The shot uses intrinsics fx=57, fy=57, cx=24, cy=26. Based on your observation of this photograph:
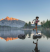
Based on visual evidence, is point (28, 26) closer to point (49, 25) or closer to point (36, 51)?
point (49, 25)

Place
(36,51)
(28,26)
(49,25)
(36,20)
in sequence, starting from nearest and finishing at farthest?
(36,51) → (36,20) → (49,25) → (28,26)

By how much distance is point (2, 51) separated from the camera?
5.59m

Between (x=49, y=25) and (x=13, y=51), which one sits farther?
(x=49, y=25)

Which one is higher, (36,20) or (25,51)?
(36,20)

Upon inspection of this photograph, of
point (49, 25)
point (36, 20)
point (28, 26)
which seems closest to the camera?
point (36, 20)

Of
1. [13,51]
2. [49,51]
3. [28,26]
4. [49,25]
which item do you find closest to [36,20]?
[49,51]

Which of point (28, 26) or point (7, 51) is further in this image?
point (28, 26)

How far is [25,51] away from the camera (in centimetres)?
551

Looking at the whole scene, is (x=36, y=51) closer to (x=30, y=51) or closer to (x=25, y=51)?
(x=30, y=51)

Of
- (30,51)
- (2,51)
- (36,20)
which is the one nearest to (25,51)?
(30,51)

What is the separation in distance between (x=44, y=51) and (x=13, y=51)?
9.82ft

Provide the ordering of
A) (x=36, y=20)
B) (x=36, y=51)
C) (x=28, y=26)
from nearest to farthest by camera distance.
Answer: (x=36, y=51), (x=36, y=20), (x=28, y=26)

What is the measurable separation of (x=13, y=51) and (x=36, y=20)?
352 inches

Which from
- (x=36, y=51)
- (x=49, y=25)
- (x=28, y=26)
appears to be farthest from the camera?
(x=28, y=26)
